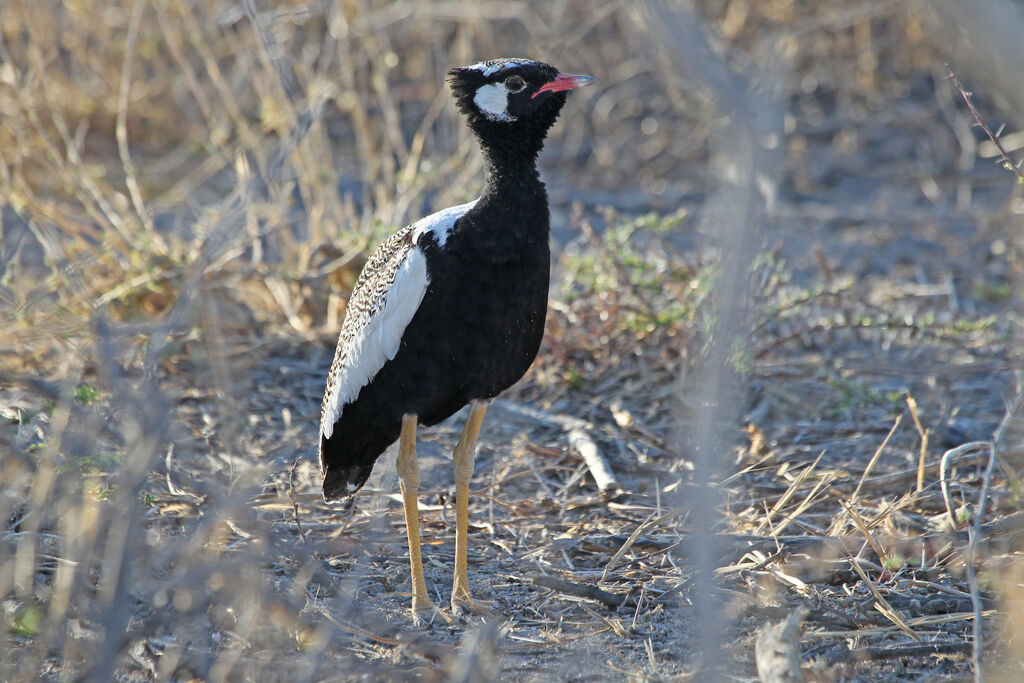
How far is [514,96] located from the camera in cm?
346

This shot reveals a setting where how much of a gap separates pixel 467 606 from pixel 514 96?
1.70 meters

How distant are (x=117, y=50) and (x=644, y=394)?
5.43m

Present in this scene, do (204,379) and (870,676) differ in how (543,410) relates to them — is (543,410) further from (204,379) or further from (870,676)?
(870,676)

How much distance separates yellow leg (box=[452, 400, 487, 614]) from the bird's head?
0.92 meters

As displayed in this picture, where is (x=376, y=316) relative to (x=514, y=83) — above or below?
below

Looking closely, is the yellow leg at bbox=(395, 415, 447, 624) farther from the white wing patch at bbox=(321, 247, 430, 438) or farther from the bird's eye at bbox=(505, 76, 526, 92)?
the bird's eye at bbox=(505, 76, 526, 92)

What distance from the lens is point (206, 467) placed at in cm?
446

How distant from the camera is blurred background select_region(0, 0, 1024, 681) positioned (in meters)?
2.49

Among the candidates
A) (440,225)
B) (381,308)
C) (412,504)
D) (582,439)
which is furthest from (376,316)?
(582,439)

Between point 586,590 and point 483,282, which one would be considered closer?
point 483,282

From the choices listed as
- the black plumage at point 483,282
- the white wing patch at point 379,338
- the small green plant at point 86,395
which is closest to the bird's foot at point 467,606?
the black plumage at point 483,282

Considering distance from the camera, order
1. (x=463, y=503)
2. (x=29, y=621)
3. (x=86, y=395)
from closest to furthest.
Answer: (x=29, y=621), (x=463, y=503), (x=86, y=395)

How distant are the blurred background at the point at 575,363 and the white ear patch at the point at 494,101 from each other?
74 cm

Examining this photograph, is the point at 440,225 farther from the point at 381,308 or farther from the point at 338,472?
the point at 338,472
